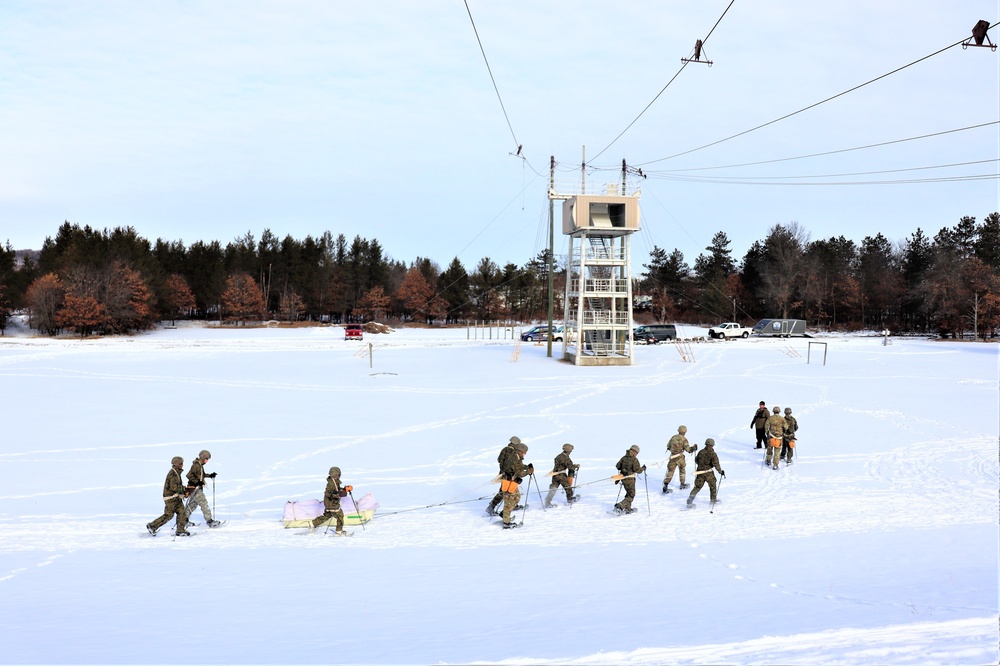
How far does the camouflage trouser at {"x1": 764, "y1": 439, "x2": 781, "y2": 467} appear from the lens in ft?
64.7

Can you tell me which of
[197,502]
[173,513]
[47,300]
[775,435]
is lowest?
[173,513]

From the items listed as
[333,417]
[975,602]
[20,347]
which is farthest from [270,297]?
[975,602]

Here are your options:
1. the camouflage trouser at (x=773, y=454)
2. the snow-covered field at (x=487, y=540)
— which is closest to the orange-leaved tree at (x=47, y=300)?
the snow-covered field at (x=487, y=540)

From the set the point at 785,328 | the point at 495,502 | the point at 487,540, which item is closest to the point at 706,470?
the point at 495,502

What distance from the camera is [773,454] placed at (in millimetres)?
19828

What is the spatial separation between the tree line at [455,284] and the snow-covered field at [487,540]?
5334 cm

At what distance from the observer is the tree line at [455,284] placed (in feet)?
282

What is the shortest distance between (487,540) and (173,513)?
613 centimetres

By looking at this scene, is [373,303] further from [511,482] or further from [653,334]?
[511,482]

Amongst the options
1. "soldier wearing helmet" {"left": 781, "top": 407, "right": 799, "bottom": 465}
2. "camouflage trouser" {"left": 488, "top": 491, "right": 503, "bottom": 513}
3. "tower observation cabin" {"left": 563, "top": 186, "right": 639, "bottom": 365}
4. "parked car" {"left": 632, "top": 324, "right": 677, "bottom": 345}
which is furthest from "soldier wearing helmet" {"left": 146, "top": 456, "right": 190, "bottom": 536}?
"parked car" {"left": 632, "top": 324, "right": 677, "bottom": 345}

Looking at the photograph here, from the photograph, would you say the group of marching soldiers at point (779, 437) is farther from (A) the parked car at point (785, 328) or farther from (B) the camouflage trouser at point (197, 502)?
(A) the parked car at point (785, 328)

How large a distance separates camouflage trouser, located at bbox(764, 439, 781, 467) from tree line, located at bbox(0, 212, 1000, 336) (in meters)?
58.0

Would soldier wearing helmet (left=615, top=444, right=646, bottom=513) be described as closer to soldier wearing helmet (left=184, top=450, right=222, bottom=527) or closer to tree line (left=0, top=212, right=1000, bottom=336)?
soldier wearing helmet (left=184, top=450, right=222, bottom=527)

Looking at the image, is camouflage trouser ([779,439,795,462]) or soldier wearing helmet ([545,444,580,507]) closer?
soldier wearing helmet ([545,444,580,507])
